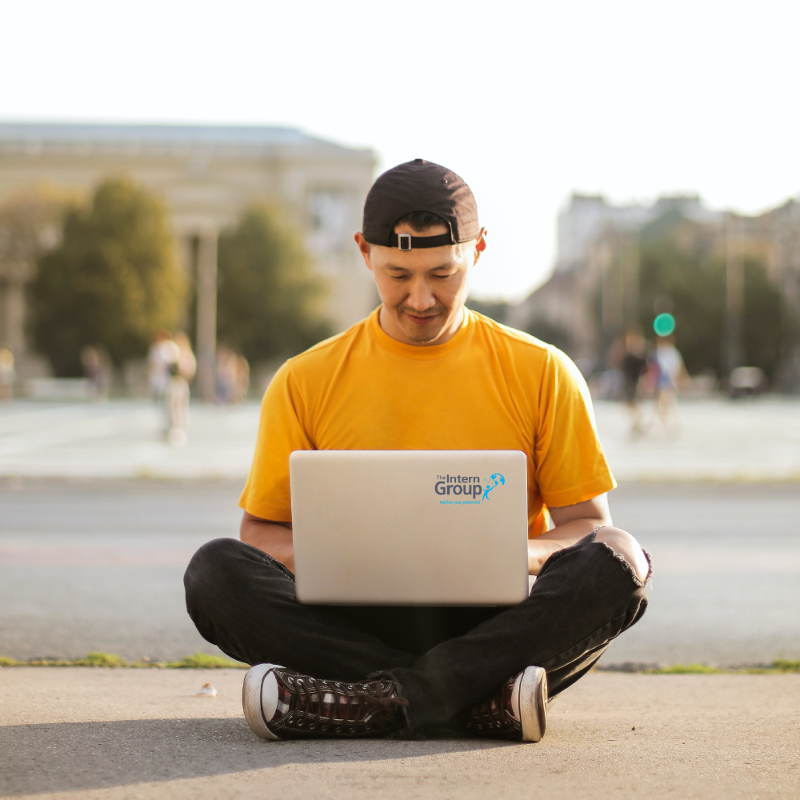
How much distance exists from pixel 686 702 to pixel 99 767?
5.95 feet

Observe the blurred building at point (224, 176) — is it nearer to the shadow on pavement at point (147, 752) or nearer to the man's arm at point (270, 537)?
the man's arm at point (270, 537)

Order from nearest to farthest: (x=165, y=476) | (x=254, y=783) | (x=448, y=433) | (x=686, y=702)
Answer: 1. (x=254, y=783)
2. (x=448, y=433)
3. (x=686, y=702)
4. (x=165, y=476)

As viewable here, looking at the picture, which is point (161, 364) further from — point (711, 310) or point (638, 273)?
point (638, 273)

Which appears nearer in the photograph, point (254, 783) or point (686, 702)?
point (254, 783)

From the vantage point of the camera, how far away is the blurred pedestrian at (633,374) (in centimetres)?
2095

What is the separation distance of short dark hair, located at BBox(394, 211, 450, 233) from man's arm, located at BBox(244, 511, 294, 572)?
846mm

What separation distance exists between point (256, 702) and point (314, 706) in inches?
5.1

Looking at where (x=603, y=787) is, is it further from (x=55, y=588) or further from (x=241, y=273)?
(x=241, y=273)

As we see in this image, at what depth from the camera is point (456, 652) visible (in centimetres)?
279

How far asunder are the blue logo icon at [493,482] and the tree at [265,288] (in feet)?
176

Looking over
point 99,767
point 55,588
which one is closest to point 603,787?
point 99,767

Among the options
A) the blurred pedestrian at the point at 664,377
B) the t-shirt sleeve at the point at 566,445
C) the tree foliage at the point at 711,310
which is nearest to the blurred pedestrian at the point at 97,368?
the tree foliage at the point at 711,310

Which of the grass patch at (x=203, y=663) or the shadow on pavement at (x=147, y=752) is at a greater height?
the shadow on pavement at (x=147, y=752)

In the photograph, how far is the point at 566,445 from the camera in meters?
3.11
